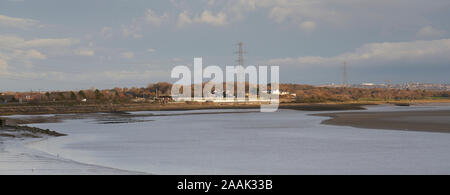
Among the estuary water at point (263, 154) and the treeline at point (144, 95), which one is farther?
the treeline at point (144, 95)

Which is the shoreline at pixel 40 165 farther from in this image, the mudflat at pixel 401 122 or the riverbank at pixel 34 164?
the mudflat at pixel 401 122

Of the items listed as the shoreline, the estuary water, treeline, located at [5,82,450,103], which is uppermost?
treeline, located at [5,82,450,103]

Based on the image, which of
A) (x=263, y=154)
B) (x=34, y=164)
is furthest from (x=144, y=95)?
(x=34, y=164)

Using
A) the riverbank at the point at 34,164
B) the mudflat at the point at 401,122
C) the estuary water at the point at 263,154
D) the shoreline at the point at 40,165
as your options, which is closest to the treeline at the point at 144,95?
the mudflat at the point at 401,122

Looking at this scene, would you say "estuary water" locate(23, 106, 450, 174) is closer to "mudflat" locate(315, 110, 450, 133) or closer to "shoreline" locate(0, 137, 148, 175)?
"shoreline" locate(0, 137, 148, 175)

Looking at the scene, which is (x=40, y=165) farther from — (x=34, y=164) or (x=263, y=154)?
(x=263, y=154)

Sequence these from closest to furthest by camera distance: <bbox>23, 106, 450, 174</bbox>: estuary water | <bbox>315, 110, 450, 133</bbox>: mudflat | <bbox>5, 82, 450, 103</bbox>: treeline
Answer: <bbox>23, 106, 450, 174</bbox>: estuary water < <bbox>315, 110, 450, 133</bbox>: mudflat < <bbox>5, 82, 450, 103</bbox>: treeline

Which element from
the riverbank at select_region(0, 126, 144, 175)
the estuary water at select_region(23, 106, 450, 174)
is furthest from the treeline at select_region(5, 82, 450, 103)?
the riverbank at select_region(0, 126, 144, 175)

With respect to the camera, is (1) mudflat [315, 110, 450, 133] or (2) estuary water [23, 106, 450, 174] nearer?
(2) estuary water [23, 106, 450, 174]
